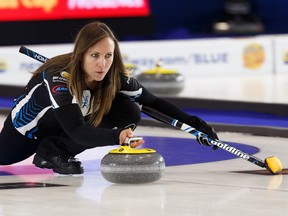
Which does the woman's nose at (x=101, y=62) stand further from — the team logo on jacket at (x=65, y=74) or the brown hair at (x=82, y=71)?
the team logo on jacket at (x=65, y=74)

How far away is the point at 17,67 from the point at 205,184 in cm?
661

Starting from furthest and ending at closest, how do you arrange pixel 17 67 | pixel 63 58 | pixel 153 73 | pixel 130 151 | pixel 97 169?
1. pixel 17 67
2. pixel 153 73
3. pixel 97 169
4. pixel 63 58
5. pixel 130 151

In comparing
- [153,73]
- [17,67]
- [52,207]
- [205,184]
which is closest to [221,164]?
[205,184]

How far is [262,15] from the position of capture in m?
15.4

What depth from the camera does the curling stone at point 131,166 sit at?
4348 millimetres

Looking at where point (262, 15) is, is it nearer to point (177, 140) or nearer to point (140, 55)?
point (140, 55)

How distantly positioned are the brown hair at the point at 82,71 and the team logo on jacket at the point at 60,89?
3cm

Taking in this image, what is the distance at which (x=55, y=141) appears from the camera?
491 centimetres

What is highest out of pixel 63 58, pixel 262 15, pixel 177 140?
pixel 63 58

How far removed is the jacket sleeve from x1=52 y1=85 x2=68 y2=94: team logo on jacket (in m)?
0.08

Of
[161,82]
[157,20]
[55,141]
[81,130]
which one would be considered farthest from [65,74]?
[157,20]

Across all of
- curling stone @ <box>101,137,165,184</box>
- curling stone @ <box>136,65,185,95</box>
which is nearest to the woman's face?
curling stone @ <box>101,137,165,184</box>

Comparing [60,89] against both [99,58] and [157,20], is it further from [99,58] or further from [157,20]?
[157,20]

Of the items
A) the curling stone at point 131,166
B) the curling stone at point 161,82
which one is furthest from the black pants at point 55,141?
the curling stone at point 161,82
